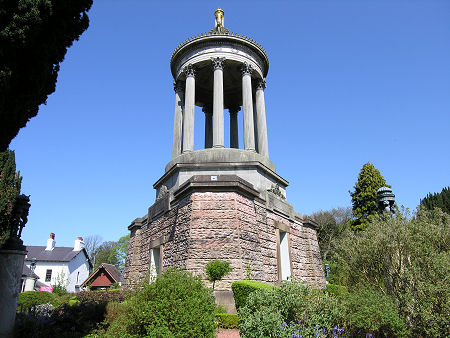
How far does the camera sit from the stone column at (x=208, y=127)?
20383 millimetres

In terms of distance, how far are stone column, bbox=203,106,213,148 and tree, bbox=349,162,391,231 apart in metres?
20.1

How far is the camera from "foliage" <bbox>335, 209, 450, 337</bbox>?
562 centimetres

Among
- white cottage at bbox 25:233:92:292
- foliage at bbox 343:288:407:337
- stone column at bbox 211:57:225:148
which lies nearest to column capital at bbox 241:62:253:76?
stone column at bbox 211:57:225:148

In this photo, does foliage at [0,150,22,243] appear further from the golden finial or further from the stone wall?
the golden finial

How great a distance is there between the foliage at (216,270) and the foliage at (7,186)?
46.2 feet

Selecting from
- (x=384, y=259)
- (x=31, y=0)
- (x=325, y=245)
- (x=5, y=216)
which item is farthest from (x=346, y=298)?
(x=325, y=245)

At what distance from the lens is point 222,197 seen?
11211 millimetres

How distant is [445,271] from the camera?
593 centimetres

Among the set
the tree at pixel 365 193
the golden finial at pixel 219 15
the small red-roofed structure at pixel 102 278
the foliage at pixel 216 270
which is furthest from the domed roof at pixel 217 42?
the small red-roofed structure at pixel 102 278

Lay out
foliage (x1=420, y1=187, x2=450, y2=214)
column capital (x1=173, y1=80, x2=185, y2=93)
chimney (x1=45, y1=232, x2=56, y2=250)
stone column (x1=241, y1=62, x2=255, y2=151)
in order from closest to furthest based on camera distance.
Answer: stone column (x1=241, y1=62, x2=255, y2=151) < column capital (x1=173, y1=80, x2=185, y2=93) < foliage (x1=420, y1=187, x2=450, y2=214) < chimney (x1=45, y1=232, x2=56, y2=250)

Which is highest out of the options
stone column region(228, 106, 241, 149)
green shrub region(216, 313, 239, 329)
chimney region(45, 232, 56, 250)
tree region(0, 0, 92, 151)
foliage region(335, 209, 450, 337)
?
stone column region(228, 106, 241, 149)

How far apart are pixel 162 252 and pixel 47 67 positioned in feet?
28.7

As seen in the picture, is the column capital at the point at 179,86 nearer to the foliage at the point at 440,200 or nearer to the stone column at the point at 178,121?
the stone column at the point at 178,121

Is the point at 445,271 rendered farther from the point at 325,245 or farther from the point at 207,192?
the point at 325,245
